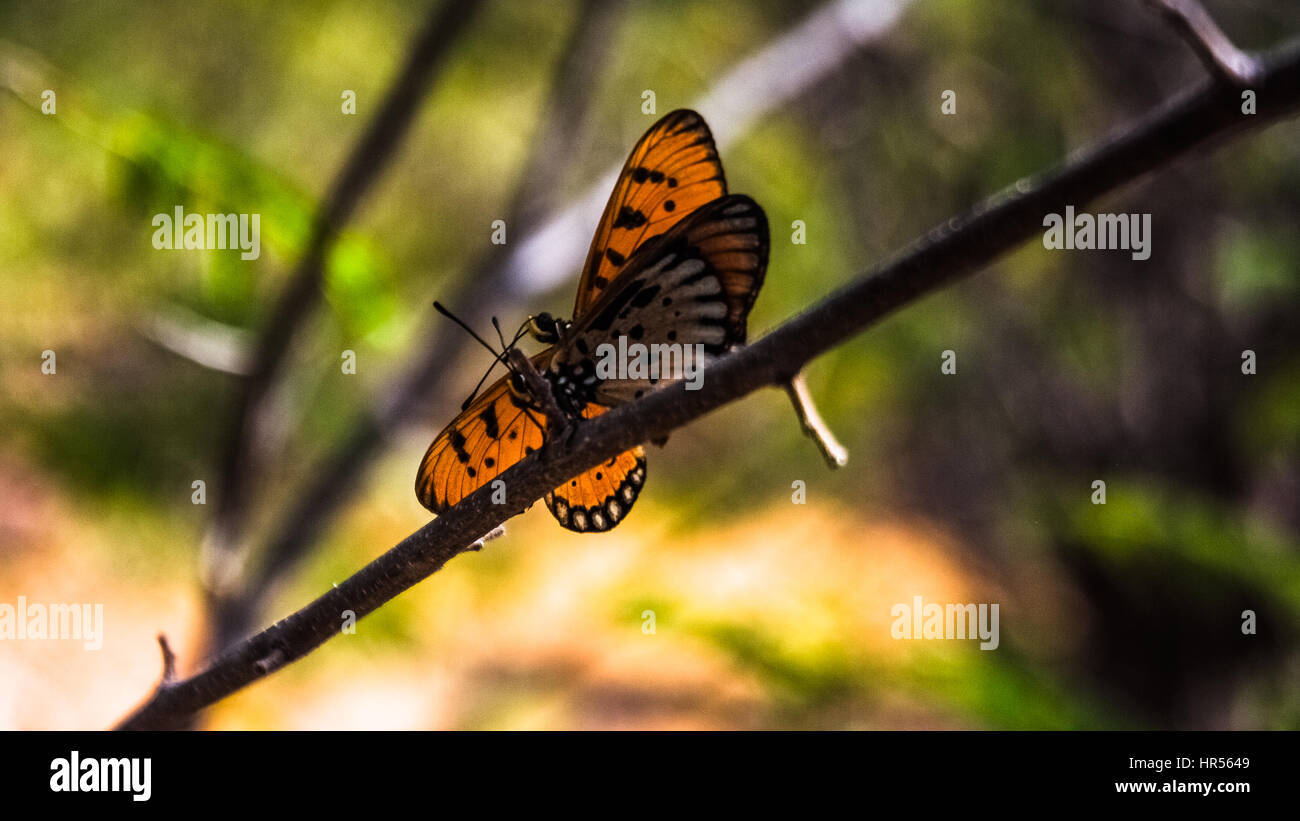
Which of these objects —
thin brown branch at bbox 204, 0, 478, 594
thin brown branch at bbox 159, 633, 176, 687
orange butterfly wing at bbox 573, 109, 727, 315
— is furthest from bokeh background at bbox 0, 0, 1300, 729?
orange butterfly wing at bbox 573, 109, 727, 315

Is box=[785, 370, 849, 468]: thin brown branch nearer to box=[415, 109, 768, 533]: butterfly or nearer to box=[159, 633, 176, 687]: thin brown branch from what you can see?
box=[415, 109, 768, 533]: butterfly

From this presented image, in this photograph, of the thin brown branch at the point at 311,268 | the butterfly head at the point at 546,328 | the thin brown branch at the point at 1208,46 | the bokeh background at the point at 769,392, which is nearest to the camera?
the thin brown branch at the point at 1208,46

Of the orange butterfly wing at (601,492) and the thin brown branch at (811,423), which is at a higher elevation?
the thin brown branch at (811,423)

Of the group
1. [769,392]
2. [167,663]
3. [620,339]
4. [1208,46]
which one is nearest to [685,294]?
[620,339]

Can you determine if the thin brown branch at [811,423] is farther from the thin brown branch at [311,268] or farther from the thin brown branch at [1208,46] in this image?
the thin brown branch at [311,268]

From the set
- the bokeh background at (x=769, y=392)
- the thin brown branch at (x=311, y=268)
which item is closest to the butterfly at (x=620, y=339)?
the thin brown branch at (x=311, y=268)
